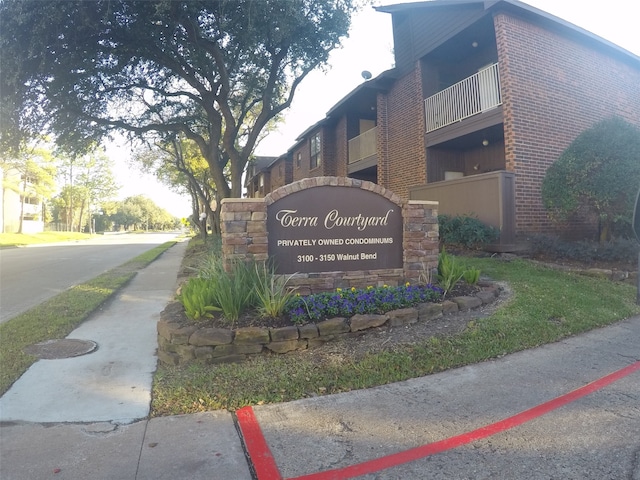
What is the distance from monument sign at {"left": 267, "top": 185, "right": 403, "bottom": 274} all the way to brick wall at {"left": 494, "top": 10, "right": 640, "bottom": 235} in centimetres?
519

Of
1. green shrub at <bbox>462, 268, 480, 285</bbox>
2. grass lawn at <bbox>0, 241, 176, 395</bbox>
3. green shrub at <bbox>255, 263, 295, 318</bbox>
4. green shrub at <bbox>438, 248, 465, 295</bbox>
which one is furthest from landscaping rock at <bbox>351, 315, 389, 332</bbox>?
grass lawn at <bbox>0, 241, 176, 395</bbox>

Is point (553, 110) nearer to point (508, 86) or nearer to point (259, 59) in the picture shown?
point (508, 86)

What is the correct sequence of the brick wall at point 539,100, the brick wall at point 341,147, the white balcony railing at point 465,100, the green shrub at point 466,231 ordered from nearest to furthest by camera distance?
the green shrub at point 466,231, the brick wall at point 539,100, the white balcony railing at point 465,100, the brick wall at point 341,147

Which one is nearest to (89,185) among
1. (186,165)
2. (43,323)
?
(186,165)

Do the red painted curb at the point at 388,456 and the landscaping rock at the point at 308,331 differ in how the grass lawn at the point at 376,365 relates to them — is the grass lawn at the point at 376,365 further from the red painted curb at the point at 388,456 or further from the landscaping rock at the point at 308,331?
the red painted curb at the point at 388,456

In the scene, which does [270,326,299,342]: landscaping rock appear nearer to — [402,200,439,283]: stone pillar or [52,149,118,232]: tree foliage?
[402,200,439,283]: stone pillar

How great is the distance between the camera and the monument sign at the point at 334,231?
5918 millimetres

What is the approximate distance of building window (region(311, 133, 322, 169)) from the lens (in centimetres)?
2208

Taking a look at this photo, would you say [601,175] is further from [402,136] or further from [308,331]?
[308,331]

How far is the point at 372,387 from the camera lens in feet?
13.0

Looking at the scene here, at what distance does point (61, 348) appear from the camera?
5.40 m

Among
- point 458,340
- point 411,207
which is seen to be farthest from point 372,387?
point 411,207

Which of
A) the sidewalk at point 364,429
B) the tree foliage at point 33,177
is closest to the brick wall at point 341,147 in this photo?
the sidewalk at point 364,429

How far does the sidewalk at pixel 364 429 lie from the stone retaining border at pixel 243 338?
431 mm
